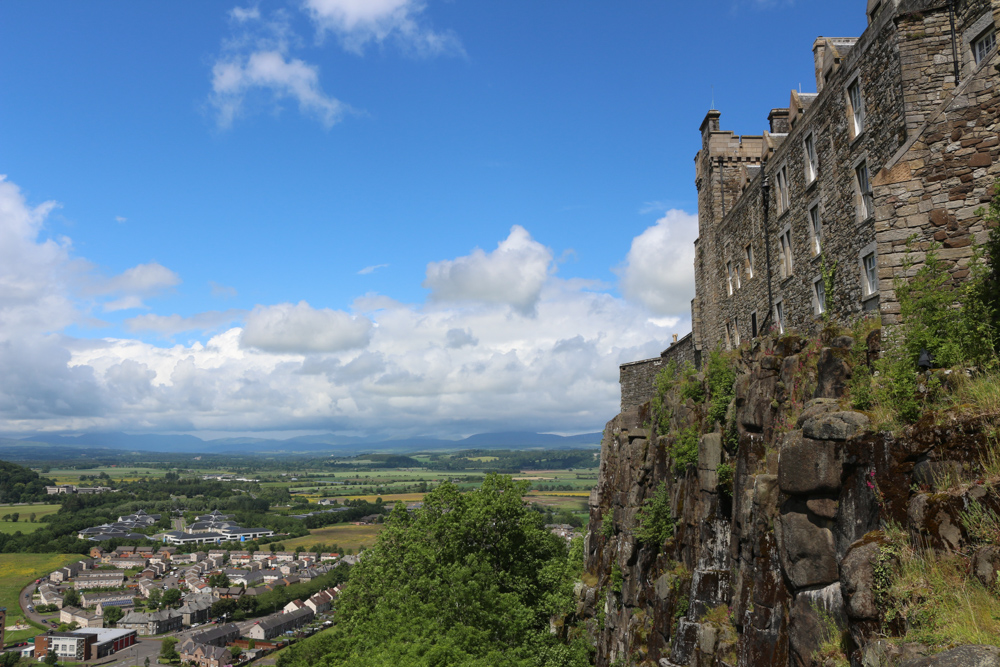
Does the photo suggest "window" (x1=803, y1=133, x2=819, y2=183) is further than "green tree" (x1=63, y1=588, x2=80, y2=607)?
No

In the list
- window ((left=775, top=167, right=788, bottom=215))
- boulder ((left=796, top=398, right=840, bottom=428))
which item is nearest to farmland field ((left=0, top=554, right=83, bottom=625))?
window ((left=775, top=167, right=788, bottom=215))

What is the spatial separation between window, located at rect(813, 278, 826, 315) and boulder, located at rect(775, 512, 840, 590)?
11393mm

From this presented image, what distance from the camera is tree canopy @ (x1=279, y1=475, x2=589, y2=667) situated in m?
26.8

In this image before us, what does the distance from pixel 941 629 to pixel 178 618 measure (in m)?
158

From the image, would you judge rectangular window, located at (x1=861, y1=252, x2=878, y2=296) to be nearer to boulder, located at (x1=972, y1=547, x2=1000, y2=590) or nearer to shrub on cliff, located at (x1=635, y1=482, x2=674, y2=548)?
boulder, located at (x1=972, y1=547, x2=1000, y2=590)

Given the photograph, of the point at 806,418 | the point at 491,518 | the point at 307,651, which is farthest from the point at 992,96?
the point at 307,651

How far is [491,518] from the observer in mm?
36625

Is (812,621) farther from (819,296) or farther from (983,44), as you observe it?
(983,44)

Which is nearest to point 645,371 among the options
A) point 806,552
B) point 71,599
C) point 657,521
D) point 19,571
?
point 657,521

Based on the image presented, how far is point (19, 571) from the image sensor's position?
517 ft

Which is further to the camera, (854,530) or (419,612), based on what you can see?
(419,612)

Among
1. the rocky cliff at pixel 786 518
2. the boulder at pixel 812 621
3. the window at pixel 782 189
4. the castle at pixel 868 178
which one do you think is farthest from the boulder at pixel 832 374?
the window at pixel 782 189

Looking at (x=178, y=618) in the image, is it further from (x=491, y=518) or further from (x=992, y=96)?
(x=992, y=96)

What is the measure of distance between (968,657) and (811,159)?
65.6ft
